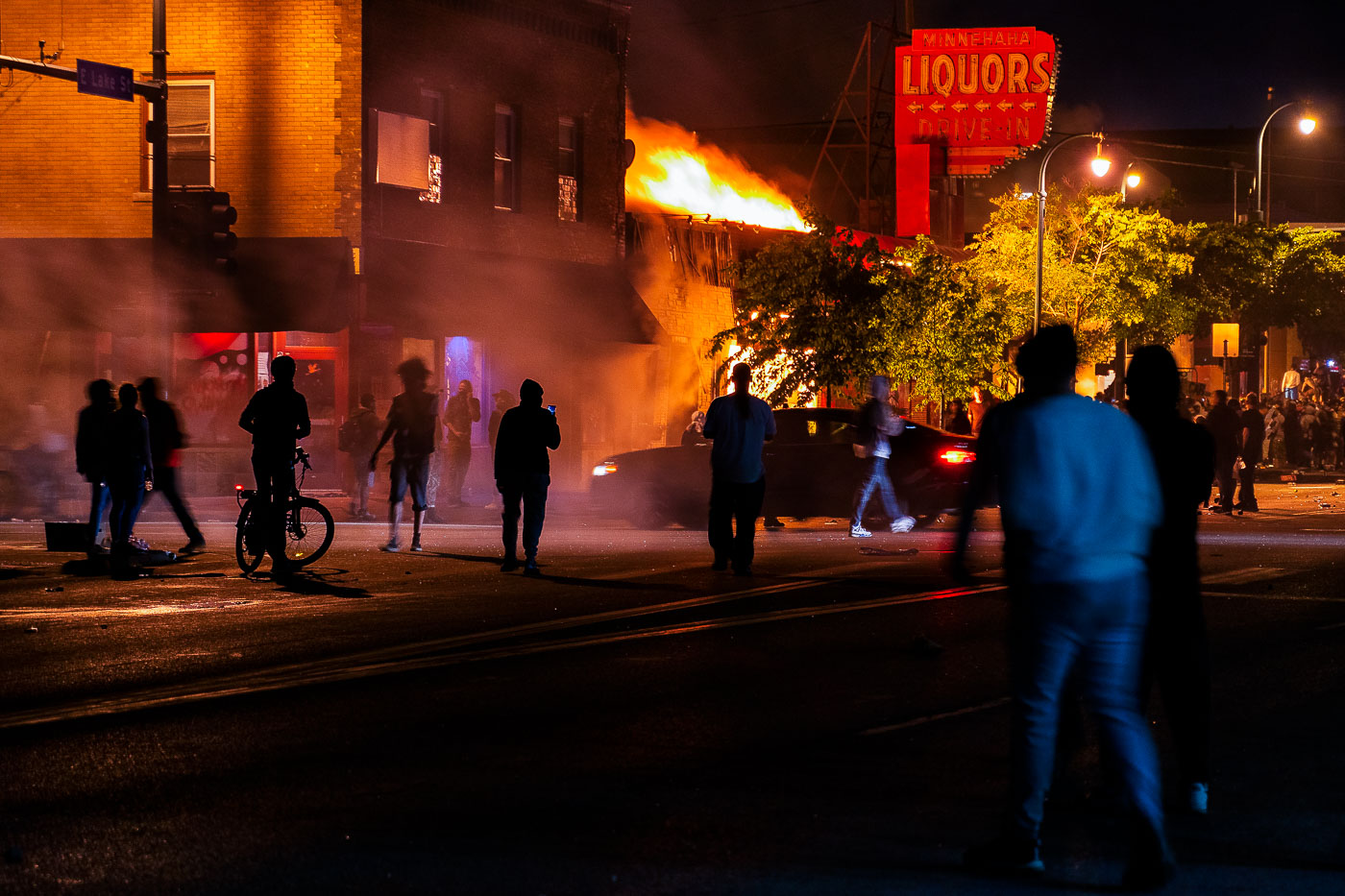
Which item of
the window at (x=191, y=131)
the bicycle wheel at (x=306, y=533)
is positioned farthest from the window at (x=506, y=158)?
the bicycle wheel at (x=306, y=533)

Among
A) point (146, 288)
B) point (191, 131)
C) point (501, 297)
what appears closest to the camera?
point (146, 288)

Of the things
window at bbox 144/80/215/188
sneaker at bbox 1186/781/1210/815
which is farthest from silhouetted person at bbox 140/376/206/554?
sneaker at bbox 1186/781/1210/815

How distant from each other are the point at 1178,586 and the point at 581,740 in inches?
111

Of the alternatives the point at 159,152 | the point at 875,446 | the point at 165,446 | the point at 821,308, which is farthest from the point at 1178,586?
the point at 821,308

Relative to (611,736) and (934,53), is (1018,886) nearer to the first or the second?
(611,736)

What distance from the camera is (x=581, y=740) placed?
24.6 ft

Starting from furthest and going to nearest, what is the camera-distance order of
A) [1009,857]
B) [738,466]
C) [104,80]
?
[104,80] < [738,466] < [1009,857]

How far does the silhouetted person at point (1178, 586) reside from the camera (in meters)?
6.23

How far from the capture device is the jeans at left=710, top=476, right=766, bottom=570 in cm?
1439

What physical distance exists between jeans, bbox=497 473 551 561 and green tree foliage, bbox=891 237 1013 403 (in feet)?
52.1

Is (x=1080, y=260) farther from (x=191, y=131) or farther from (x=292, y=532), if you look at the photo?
(x=292, y=532)

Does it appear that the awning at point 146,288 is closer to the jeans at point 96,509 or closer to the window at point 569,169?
the window at point 569,169

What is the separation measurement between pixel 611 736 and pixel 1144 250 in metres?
37.7

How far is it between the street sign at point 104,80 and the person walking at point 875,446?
9813mm
